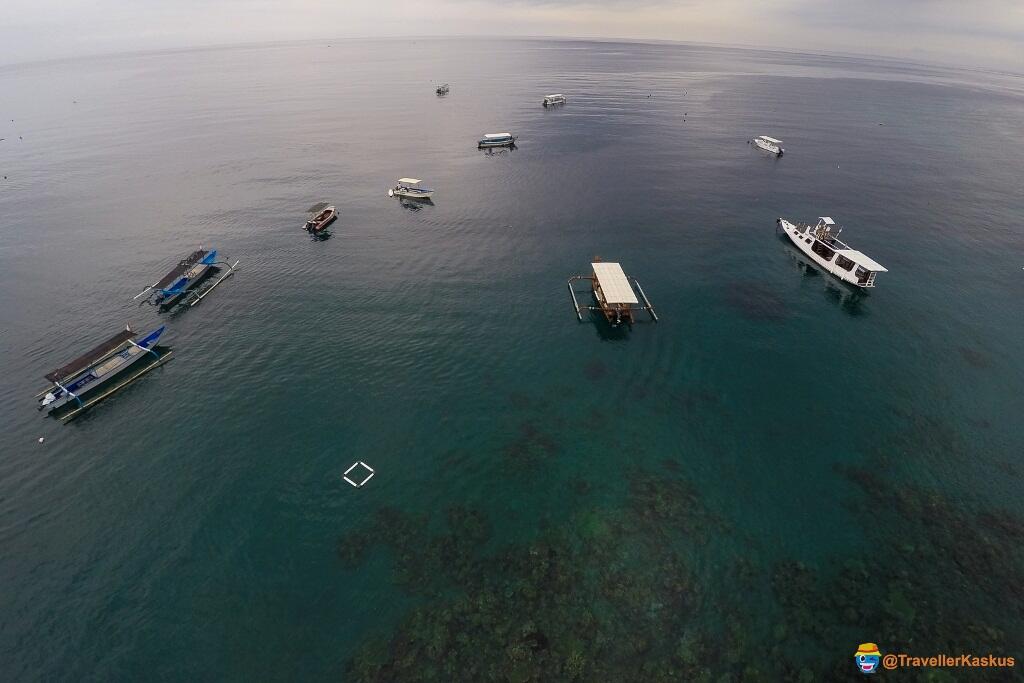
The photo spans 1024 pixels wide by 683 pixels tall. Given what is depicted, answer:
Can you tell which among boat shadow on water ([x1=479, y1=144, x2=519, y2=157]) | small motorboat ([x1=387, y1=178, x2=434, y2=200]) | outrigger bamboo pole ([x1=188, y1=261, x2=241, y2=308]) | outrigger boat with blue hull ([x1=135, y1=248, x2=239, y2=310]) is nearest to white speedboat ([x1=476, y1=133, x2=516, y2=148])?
boat shadow on water ([x1=479, y1=144, x2=519, y2=157])

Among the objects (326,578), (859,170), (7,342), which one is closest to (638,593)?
(326,578)

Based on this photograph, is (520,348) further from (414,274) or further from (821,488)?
(821,488)

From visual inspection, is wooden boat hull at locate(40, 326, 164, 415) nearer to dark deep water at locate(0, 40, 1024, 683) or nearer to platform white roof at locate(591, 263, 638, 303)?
dark deep water at locate(0, 40, 1024, 683)

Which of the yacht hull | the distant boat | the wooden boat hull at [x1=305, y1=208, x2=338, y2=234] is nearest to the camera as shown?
the yacht hull

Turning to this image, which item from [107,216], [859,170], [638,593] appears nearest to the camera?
[638,593]

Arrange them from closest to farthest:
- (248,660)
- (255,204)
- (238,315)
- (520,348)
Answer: (248,660), (520,348), (238,315), (255,204)

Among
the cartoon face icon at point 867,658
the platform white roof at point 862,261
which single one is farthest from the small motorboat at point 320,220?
the platform white roof at point 862,261

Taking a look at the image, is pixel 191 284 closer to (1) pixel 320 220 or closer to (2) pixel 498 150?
(1) pixel 320 220
